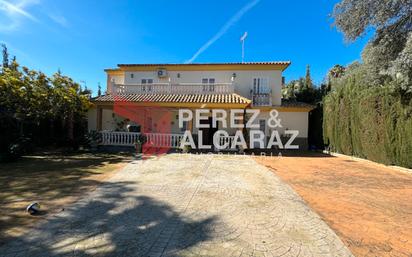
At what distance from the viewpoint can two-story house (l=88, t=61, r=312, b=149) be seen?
15742 mm

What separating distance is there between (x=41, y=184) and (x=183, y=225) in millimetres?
5072

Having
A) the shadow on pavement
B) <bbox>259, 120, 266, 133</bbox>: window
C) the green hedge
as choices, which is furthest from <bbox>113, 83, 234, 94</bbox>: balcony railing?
the shadow on pavement

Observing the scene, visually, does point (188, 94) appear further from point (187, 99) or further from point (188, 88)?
point (187, 99)

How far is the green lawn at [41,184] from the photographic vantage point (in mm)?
4156

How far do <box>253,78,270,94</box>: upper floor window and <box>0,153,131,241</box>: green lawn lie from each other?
12088 millimetres

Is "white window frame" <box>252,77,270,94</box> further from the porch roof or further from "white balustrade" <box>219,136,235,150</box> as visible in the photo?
"white balustrade" <box>219,136,235,150</box>

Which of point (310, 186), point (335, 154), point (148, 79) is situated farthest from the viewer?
point (148, 79)

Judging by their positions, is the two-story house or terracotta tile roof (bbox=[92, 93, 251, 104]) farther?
the two-story house

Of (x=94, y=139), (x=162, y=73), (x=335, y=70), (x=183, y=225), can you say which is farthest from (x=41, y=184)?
(x=335, y=70)

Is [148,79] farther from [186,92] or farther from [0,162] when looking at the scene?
[0,162]

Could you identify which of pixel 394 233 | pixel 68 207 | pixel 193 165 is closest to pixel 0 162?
pixel 68 207

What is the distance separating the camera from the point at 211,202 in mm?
5227

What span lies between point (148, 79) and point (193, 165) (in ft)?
39.2

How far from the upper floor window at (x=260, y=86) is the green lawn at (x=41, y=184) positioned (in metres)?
12.1
